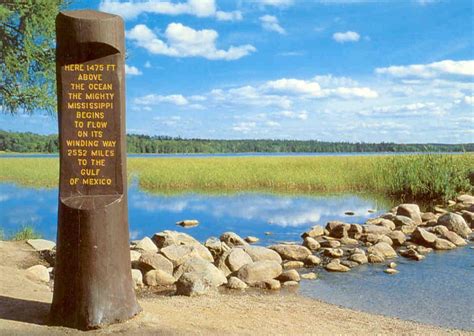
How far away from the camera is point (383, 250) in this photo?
13.3m

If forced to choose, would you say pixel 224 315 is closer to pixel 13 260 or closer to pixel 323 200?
pixel 13 260

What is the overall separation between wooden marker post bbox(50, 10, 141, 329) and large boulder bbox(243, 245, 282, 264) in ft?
A: 17.6

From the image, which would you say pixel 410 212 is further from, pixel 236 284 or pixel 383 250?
pixel 236 284

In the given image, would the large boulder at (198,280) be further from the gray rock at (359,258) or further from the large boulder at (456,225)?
the large boulder at (456,225)

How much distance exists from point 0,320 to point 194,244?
19.3ft

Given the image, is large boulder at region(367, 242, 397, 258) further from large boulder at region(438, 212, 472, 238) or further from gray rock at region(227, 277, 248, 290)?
gray rock at region(227, 277, 248, 290)

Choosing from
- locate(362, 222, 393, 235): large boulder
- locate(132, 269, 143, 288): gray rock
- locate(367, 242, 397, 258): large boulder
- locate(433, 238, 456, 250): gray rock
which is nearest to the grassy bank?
locate(362, 222, 393, 235): large boulder

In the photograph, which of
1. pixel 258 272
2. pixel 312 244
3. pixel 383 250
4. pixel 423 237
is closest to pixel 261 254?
pixel 258 272

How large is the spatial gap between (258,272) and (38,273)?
12.7ft

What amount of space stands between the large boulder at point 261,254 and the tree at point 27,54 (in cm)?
826

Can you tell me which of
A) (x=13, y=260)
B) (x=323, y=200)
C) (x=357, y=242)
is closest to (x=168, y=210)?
(x=323, y=200)

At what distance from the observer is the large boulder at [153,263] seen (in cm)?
1078

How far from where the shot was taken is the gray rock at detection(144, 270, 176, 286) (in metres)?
10.4

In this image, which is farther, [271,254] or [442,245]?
[442,245]
